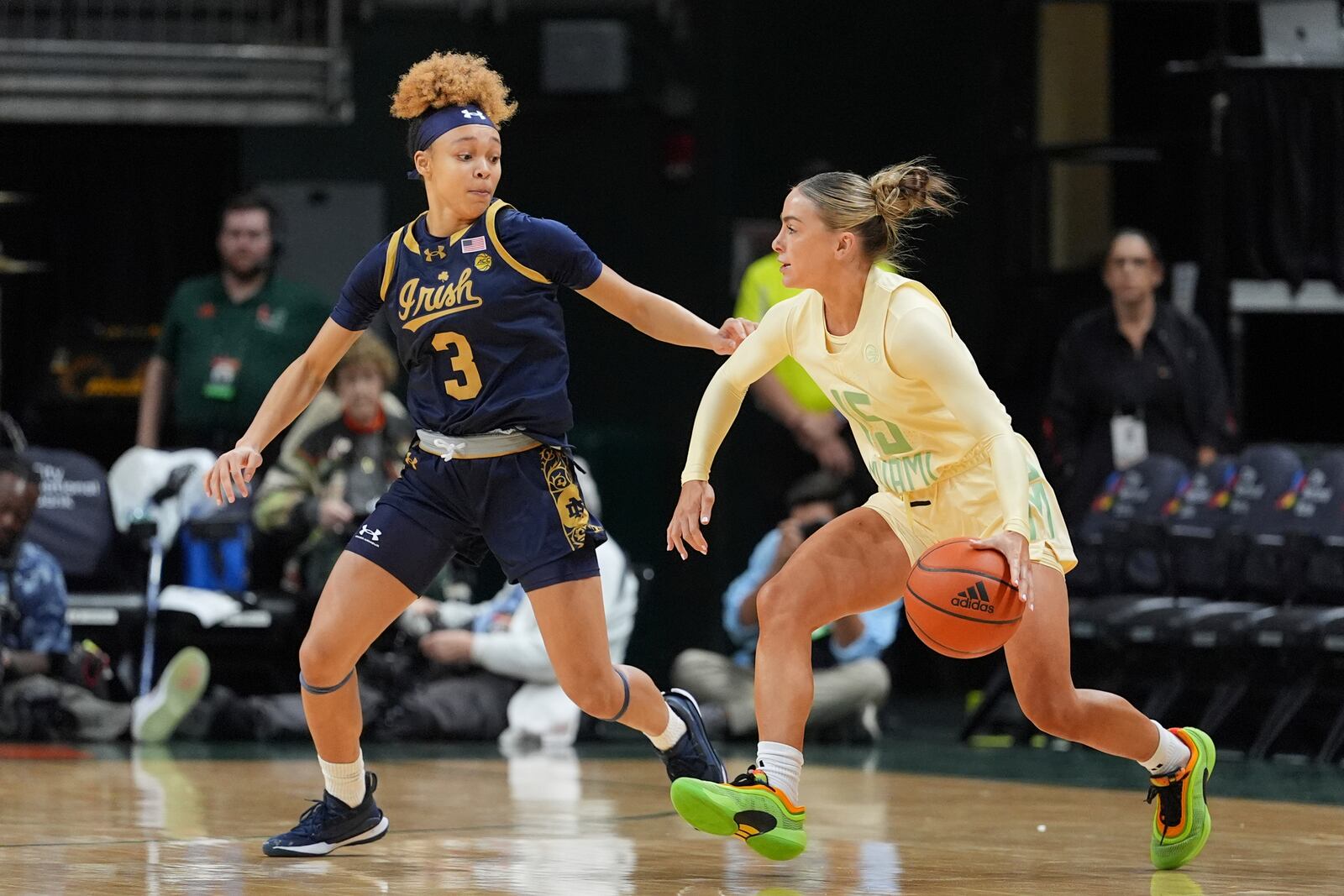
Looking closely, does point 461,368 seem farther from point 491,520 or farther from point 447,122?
point 447,122

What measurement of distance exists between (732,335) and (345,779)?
5.08 ft

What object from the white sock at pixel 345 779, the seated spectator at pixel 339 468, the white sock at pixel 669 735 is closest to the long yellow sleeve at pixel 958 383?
the white sock at pixel 669 735

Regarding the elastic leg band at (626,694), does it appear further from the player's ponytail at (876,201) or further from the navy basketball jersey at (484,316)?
the player's ponytail at (876,201)

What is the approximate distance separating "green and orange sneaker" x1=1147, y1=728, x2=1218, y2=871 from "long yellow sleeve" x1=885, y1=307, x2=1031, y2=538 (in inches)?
34.9

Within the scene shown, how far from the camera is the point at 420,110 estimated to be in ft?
19.3

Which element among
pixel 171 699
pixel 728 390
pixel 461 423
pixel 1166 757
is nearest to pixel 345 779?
pixel 461 423

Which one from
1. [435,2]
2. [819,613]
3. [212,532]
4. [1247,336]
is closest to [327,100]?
[435,2]

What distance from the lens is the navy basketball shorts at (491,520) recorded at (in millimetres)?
5645

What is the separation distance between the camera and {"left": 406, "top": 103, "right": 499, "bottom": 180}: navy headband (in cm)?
576

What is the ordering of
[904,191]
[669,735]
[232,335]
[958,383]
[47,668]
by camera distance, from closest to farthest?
1. [958,383]
2. [904,191]
3. [669,735]
4. [47,668]
5. [232,335]

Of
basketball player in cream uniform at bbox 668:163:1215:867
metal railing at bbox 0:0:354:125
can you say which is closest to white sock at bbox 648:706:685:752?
basketball player in cream uniform at bbox 668:163:1215:867

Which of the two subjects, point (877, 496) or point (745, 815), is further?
point (877, 496)

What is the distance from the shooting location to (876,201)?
5605 mm

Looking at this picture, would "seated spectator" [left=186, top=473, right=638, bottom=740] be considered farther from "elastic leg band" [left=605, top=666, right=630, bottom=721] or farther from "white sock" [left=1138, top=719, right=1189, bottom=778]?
"white sock" [left=1138, top=719, right=1189, bottom=778]
